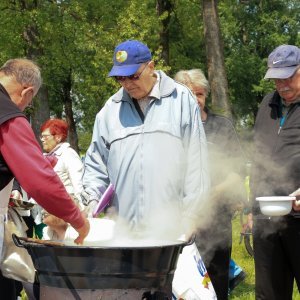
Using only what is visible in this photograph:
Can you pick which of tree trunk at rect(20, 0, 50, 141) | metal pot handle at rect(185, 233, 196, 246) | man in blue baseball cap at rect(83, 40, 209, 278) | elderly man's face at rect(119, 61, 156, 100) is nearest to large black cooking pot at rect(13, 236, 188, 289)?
metal pot handle at rect(185, 233, 196, 246)

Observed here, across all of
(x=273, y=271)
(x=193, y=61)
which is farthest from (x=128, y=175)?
(x=193, y=61)

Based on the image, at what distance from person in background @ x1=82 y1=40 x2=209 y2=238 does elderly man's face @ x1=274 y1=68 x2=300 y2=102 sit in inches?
26.5

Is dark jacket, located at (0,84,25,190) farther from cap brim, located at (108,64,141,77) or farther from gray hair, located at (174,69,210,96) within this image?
gray hair, located at (174,69,210,96)

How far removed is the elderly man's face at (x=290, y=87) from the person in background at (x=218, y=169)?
2.12 feet

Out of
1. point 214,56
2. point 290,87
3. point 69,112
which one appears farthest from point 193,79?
point 69,112

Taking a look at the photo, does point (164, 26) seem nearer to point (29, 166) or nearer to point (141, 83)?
point (141, 83)

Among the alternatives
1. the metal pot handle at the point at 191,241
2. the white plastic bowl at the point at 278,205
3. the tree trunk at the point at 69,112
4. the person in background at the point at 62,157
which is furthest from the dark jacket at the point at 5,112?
the tree trunk at the point at 69,112

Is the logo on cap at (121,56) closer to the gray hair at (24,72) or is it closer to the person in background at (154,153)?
the person in background at (154,153)

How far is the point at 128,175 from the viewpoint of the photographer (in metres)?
3.95

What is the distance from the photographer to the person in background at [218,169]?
4.82 metres

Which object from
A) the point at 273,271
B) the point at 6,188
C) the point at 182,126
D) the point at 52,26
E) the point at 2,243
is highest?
the point at 182,126

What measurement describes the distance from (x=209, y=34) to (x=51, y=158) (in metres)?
10.8

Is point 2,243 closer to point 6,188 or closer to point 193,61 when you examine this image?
point 6,188

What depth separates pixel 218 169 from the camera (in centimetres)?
487
